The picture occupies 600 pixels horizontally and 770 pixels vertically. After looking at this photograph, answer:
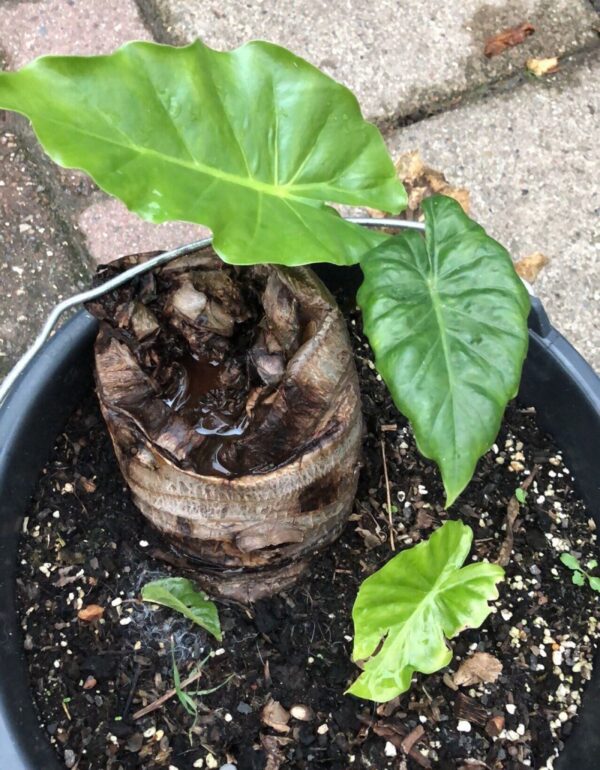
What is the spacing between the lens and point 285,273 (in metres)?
0.96

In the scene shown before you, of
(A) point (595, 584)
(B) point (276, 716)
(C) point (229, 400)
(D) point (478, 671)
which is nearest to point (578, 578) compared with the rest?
(A) point (595, 584)

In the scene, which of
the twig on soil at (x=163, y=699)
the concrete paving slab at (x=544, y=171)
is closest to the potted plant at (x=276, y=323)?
the twig on soil at (x=163, y=699)

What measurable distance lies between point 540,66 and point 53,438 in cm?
126

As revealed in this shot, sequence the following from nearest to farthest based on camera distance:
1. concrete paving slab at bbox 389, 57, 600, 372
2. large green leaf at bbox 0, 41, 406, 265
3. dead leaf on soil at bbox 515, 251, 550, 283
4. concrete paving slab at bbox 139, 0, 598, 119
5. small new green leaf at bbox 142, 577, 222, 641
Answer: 1. large green leaf at bbox 0, 41, 406, 265
2. small new green leaf at bbox 142, 577, 222, 641
3. dead leaf on soil at bbox 515, 251, 550, 283
4. concrete paving slab at bbox 389, 57, 600, 372
5. concrete paving slab at bbox 139, 0, 598, 119

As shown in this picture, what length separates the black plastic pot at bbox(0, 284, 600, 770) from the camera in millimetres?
1027

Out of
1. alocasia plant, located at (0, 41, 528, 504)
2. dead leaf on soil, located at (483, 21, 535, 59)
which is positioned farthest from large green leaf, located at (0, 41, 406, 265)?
dead leaf on soil, located at (483, 21, 535, 59)

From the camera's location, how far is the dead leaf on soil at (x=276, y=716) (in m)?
1.11

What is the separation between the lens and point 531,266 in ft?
4.97

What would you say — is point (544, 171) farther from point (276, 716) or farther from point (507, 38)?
point (276, 716)

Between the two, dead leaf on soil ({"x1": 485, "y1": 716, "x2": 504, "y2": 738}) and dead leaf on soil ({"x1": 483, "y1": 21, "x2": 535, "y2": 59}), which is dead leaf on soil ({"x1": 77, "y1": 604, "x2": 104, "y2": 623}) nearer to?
dead leaf on soil ({"x1": 485, "y1": 716, "x2": 504, "y2": 738})

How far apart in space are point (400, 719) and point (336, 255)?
63 centimetres

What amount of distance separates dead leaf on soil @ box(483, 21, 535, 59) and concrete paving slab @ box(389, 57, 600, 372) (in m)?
0.10

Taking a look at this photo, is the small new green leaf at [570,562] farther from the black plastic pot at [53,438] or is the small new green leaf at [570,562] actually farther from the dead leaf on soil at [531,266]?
the dead leaf on soil at [531,266]

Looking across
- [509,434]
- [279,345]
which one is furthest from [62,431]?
[509,434]
